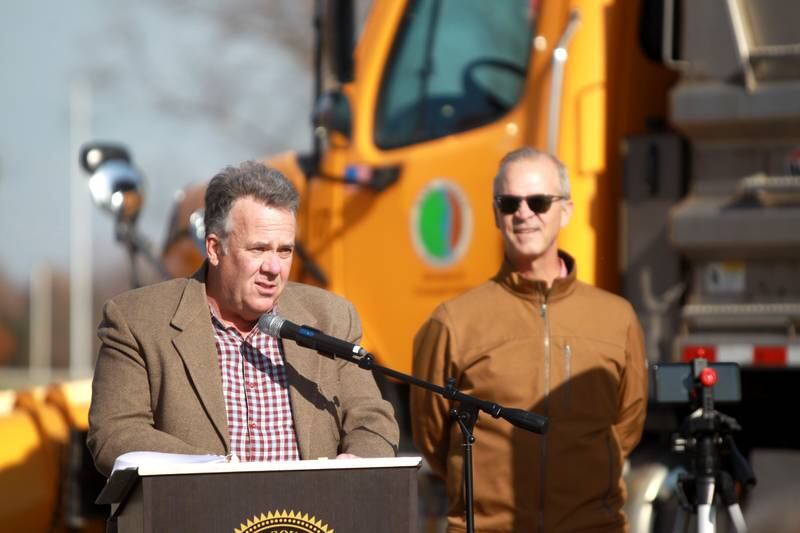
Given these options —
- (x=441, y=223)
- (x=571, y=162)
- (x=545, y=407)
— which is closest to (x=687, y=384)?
(x=545, y=407)

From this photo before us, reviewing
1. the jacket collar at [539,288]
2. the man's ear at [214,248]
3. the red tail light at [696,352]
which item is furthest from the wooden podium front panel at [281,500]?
the red tail light at [696,352]

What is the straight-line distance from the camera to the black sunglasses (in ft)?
15.0

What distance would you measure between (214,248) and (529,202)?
1101mm

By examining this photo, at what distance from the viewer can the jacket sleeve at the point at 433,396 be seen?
4496 mm

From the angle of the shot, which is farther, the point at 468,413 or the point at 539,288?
the point at 539,288

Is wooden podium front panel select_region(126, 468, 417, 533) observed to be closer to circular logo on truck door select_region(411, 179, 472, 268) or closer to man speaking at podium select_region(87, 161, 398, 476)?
man speaking at podium select_region(87, 161, 398, 476)

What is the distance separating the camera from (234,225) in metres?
3.78

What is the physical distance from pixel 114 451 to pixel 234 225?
598 mm

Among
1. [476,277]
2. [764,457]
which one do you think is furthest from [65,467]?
[764,457]

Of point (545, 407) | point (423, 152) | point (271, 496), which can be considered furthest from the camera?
point (423, 152)

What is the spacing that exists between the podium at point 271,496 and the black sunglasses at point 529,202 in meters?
1.32

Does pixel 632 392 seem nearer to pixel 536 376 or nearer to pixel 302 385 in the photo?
pixel 536 376

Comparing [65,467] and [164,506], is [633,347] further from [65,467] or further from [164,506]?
[65,467]

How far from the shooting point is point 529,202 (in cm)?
457
